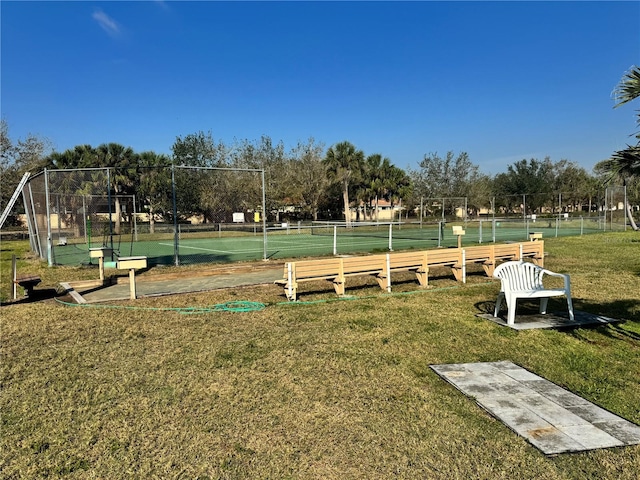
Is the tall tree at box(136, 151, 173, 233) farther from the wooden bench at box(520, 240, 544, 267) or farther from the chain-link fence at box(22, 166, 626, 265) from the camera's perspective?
the wooden bench at box(520, 240, 544, 267)

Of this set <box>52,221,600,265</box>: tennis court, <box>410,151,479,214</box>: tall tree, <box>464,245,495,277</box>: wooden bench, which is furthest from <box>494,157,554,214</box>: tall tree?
<box>464,245,495,277</box>: wooden bench

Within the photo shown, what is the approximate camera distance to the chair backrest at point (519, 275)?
583 cm

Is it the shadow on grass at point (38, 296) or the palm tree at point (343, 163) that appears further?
the palm tree at point (343, 163)

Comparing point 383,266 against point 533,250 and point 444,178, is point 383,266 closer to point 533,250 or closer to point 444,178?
point 533,250

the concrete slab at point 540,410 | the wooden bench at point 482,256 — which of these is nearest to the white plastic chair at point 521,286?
the concrete slab at point 540,410

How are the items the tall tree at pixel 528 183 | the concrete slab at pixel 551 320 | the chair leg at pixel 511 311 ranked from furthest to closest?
the tall tree at pixel 528 183, the chair leg at pixel 511 311, the concrete slab at pixel 551 320

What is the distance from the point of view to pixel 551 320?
5.69 m

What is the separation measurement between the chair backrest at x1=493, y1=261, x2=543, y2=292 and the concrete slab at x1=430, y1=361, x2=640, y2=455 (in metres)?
1.98

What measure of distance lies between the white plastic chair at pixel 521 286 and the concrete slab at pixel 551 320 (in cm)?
10

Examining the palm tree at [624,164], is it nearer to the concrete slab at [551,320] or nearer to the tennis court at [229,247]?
the concrete slab at [551,320]

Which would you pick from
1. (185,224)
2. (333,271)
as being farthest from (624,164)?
(185,224)

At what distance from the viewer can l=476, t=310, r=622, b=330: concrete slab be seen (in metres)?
5.43

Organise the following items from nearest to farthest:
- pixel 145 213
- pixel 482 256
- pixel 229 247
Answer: pixel 482 256
pixel 229 247
pixel 145 213

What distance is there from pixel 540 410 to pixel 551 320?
2.91 m
